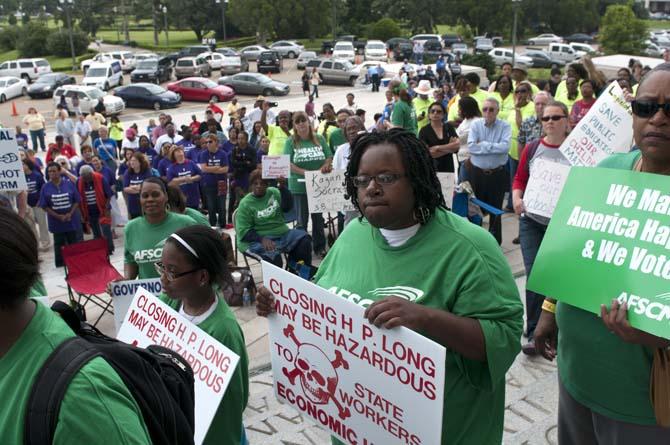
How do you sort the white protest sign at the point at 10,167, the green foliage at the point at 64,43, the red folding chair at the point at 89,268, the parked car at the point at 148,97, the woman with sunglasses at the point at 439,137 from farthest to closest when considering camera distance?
1. the green foliage at the point at 64,43
2. the parked car at the point at 148,97
3. the woman with sunglasses at the point at 439,137
4. the white protest sign at the point at 10,167
5. the red folding chair at the point at 89,268

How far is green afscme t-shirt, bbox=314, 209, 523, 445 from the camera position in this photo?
2461 millimetres

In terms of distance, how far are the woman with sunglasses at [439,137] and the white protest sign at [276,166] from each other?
6.01 feet

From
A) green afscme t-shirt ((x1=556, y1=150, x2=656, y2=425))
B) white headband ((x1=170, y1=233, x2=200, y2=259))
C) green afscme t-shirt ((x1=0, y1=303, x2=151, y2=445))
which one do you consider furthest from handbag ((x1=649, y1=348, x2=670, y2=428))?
white headband ((x1=170, y1=233, x2=200, y2=259))

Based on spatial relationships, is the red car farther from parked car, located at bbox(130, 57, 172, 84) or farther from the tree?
the tree

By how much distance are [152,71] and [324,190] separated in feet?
113

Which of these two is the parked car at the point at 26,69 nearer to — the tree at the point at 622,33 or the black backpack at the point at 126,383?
the tree at the point at 622,33

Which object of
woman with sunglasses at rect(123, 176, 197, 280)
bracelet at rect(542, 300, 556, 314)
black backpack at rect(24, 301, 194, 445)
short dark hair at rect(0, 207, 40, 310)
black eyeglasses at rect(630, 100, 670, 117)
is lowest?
woman with sunglasses at rect(123, 176, 197, 280)

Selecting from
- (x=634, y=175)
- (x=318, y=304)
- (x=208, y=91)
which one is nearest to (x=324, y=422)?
(x=318, y=304)

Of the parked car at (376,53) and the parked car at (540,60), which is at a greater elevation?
the parked car at (376,53)

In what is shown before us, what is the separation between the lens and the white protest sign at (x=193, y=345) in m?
3.08

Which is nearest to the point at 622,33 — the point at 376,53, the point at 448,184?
the point at 376,53

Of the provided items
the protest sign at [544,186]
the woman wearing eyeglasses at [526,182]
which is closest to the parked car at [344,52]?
the woman wearing eyeglasses at [526,182]

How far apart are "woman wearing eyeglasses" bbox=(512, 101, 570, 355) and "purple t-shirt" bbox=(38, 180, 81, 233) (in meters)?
6.70

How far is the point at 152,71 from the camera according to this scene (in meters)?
40.5
